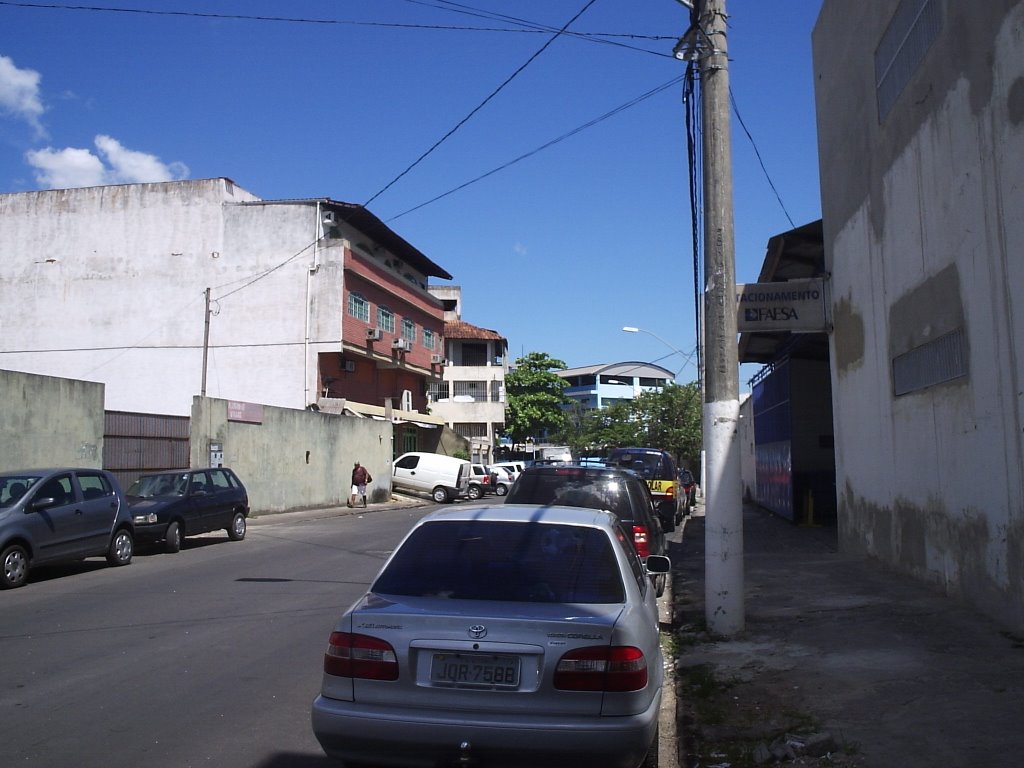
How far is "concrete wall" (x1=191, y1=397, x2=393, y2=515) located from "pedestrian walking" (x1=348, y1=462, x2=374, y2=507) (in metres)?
0.45

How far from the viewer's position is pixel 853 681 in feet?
21.4

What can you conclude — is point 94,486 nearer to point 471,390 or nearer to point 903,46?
point 903,46

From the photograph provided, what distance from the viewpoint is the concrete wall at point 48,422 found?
1762cm

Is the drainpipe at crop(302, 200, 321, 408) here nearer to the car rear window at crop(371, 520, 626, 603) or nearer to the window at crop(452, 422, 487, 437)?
the window at crop(452, 422, 487, 437)

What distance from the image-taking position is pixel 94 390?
66.0 feet

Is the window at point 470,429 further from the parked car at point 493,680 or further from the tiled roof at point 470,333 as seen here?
the parked car at point 493,680

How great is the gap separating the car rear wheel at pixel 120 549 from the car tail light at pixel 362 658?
11419 millimetres

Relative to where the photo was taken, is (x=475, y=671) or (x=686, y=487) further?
(x=686, y=487)

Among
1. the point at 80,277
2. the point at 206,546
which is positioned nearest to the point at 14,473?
the point at 206,546

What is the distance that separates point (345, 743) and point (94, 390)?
18045 millimetres

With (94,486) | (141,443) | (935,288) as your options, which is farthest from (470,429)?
(935,288)

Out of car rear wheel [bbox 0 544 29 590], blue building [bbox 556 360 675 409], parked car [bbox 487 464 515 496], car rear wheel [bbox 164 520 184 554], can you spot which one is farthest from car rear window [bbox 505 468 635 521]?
blue building [bbox 556 360 675 409]

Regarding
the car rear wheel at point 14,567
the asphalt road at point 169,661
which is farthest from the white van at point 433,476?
the car rear wheel at point 14,567

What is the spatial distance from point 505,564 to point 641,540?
4.96m
